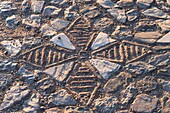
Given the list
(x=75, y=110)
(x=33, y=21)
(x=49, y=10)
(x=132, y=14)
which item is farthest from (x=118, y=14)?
(x=75, y=110)

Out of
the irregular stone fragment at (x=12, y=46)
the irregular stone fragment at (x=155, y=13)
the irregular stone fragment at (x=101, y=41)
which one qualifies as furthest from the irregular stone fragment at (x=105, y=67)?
the irregular stone fragment at (x=155, y=13)

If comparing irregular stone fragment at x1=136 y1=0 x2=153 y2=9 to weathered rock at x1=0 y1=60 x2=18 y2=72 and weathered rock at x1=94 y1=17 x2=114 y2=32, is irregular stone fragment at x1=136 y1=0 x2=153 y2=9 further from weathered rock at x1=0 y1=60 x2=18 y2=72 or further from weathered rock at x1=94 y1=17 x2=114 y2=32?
weathered rock at x1=0 y1=60 x2=18 y2=72

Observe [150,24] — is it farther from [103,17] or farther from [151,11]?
[103,17]

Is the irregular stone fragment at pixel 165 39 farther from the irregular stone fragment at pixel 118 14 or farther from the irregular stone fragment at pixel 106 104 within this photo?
the irregular stone fragment at pixel 106 104

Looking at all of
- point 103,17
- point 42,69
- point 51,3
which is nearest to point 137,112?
point 42,69

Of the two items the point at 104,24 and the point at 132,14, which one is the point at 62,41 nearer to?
the point at 104,24
